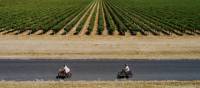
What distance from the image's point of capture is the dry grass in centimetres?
3675

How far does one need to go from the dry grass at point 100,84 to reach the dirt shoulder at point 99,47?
460 inches

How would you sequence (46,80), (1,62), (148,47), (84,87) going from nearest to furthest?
(84,87) < (46,80) < (1,62) < (148,47)

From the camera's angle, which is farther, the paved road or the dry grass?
the paved road

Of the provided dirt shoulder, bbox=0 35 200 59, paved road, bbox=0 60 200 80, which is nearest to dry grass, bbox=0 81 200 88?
paved road, bbox=0 60 200 80

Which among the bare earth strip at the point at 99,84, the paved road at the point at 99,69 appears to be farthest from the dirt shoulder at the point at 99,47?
the bare earth strip at the point at 99,84

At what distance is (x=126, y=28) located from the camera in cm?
7544

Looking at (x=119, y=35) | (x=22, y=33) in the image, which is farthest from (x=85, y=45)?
(x=22, y=33)

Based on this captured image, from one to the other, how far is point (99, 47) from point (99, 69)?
13.5m

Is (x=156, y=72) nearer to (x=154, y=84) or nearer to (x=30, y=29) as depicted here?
(x=154, y=84)

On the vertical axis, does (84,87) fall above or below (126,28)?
above

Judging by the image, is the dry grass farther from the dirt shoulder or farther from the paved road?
the dirt shoulder

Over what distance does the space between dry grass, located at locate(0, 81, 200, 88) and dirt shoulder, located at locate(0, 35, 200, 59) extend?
11677 mm

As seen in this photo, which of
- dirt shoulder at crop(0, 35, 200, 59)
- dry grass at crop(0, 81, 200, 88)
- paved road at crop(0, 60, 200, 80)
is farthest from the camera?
dirt shoulder at crop(0, 35, 200, 59)

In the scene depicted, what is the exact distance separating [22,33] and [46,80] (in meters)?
33.4
